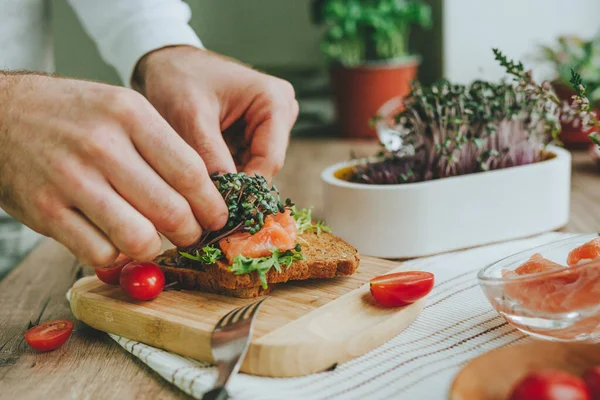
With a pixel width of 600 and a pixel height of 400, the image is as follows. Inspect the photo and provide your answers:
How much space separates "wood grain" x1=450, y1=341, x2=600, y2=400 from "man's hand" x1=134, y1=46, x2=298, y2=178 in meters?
1.00

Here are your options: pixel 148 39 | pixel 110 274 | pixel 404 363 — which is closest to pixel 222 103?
pixel 148 39

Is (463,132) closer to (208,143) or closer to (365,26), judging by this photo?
(208,143)

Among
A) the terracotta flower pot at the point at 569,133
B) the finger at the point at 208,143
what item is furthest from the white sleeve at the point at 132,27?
the terracotta flower pot at the point at 569,133

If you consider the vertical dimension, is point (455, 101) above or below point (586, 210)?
above

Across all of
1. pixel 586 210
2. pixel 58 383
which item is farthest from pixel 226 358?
pixel 586 210

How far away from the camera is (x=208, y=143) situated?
185 centimetres

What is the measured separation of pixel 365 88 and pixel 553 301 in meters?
3.05

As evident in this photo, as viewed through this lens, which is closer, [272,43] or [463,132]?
[463,132]

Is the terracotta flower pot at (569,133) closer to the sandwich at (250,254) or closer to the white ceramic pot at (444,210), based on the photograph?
the white ceramic pot at (444,210)

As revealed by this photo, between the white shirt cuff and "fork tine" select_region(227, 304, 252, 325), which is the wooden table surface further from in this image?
the white shirt cuff

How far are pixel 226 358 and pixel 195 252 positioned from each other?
448 mm

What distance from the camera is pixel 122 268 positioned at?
5.62 feet

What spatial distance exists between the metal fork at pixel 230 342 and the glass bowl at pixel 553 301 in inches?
19.6

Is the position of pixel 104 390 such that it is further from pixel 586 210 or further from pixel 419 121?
pixel 586 210
